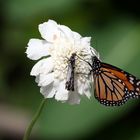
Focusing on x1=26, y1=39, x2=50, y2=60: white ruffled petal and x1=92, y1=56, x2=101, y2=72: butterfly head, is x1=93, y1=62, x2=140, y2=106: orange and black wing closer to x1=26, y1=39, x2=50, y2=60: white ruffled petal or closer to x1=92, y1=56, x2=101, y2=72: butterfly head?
x1=92, y1=56, x2=101, y2=72: butterfly head

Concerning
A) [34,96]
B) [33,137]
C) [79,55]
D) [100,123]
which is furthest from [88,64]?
[33,137]

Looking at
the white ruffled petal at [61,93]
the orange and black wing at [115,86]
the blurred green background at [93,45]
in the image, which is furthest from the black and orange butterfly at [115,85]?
the blurred green background at [93,45]

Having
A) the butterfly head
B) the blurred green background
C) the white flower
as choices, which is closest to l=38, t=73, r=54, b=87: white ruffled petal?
the white flower

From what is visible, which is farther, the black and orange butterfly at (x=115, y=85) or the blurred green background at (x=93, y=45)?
the blurred green background at (x=93, y=45)

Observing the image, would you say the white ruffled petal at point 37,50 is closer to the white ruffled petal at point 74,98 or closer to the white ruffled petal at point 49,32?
the white ruffled petal at point 49,32

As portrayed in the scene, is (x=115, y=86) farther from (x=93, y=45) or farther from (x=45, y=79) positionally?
(x=93, y=45)

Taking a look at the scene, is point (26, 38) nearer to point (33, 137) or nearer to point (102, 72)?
point (33, 137)
